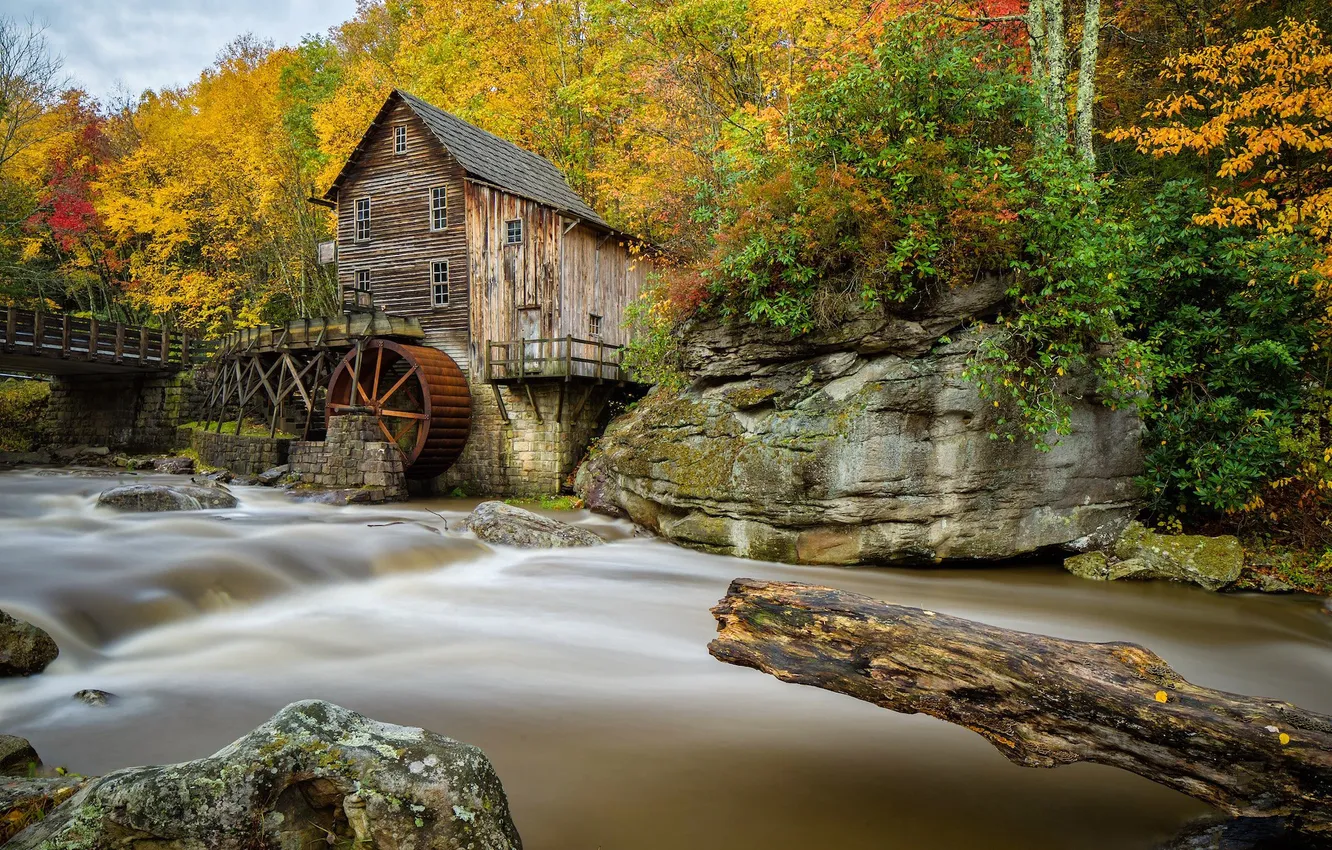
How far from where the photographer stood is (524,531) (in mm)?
9664

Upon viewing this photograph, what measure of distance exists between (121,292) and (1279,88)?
34891 mm

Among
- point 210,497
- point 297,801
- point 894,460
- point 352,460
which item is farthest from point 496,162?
point 297,801

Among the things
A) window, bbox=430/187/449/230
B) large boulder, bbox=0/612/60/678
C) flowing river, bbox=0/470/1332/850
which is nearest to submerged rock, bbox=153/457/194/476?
window, bbox=430/187/449/230

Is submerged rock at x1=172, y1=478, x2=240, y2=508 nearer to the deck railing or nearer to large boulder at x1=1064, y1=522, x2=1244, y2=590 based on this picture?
the deck railing

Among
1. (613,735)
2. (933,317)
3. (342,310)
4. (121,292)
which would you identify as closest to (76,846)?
(613,735)

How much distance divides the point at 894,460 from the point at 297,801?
7.22 meters

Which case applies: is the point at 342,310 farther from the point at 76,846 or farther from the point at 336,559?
the point at 76,846

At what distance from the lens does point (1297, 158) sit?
10.1 m

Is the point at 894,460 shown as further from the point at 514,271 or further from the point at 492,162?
the point at 492,162

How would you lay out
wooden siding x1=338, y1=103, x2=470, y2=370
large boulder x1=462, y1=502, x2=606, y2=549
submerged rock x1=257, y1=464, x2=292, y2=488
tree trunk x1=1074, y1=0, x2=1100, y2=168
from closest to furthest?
tree trunk x1=1074, y1=0, x2=1100, y2=168 → large boulder x1=462, y1=502, x2=606, y2=549 → submerged rock x1=257, y1=464, x2=292, y2=488 → wooden siding x1=338, y1=103, x2=470, y2=370

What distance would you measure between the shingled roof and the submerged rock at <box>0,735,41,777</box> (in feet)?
51.4

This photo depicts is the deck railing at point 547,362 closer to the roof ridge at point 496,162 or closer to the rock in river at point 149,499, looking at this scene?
the roof ridge at point 496,162

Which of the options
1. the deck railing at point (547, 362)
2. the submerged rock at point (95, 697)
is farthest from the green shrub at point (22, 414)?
the submerged rock at point (95, 697)

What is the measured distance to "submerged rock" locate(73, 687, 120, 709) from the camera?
13.6 ft
